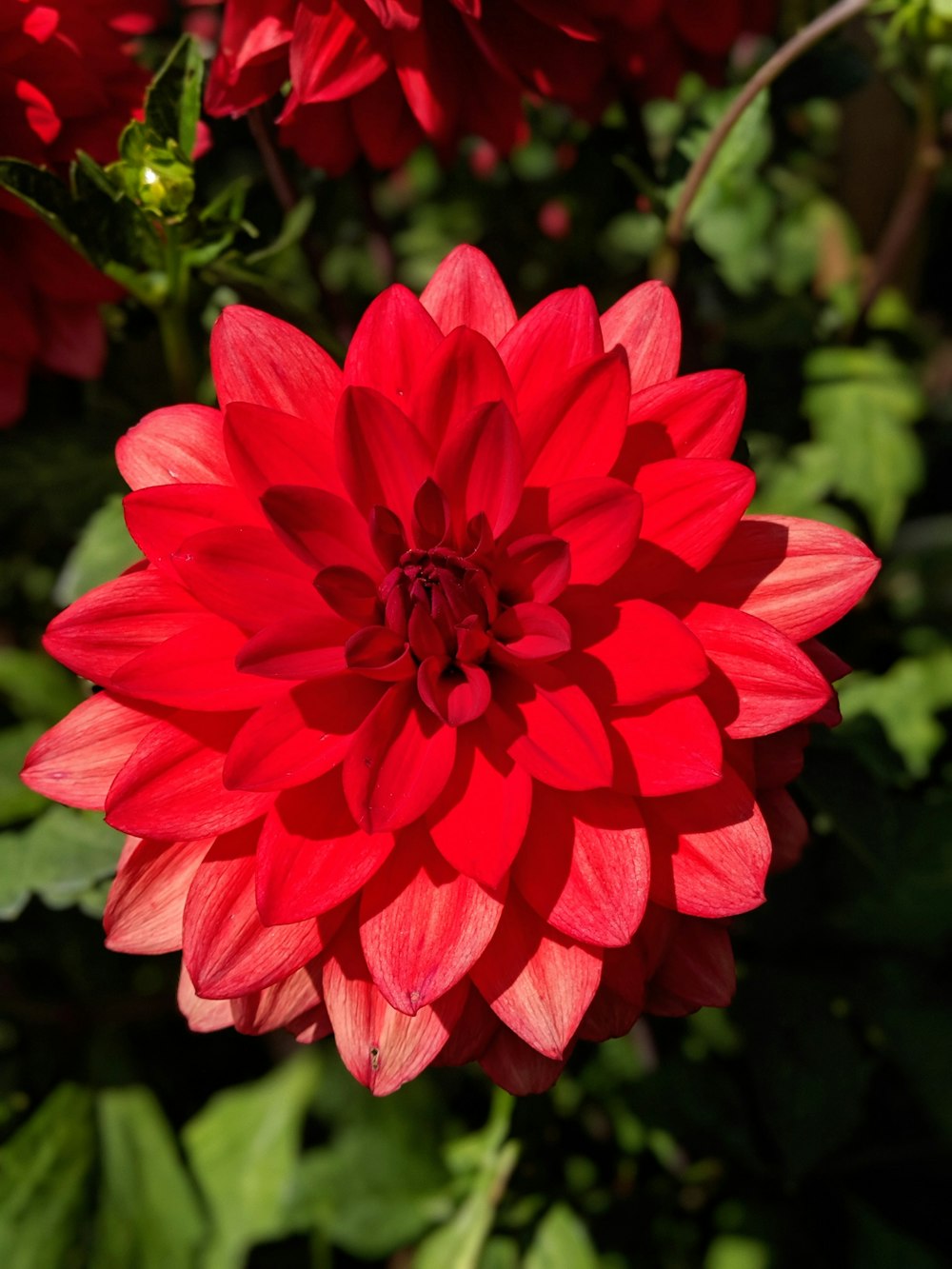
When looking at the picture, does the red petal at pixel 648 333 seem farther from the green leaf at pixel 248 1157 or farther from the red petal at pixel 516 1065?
the green leaf at pixel 248 1157

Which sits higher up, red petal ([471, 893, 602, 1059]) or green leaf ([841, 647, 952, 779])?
red petal ([471, 893, 602, 1059])

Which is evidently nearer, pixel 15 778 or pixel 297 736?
pixel 297 736

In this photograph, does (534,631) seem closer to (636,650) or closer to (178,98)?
Answer: (636,650)

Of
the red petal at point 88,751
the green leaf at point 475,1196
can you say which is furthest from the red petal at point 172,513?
the green leaf at point 475,1196

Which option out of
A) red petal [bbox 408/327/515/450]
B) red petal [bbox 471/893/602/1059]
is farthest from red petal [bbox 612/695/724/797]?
red petal [bbox 408/327/515/450]

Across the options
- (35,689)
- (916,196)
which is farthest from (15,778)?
(916,196)

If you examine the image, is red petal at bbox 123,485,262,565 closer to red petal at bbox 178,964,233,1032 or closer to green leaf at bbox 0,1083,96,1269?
red petal at bbox 178,964,233,1032
